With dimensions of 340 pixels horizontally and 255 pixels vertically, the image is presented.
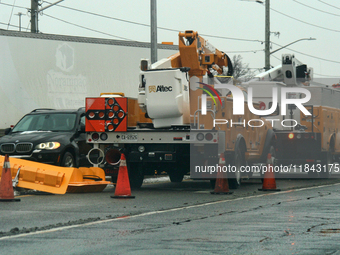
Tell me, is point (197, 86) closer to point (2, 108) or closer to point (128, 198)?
point (128, 198)

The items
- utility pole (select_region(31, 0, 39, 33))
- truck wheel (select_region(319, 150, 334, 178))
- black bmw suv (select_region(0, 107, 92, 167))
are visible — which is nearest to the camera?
black bmw suv (select_region(0, 107, 92, 167))

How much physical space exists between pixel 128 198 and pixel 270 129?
20.5 feet

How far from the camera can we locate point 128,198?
1275 centimetres

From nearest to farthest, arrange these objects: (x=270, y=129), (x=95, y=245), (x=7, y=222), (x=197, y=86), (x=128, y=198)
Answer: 1. (x=95, y=245)
2. (x=7, y=222)
3. (x=128, y=198)
4. (x=197, y=86)
5. (x=270, y=129)

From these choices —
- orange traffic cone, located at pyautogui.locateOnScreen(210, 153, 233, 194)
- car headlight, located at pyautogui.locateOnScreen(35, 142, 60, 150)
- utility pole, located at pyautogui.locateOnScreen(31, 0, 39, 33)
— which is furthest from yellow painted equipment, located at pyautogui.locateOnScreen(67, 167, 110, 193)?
utility pole, located at pyautogui.locateOnScreen(31, 0, 39, 33)

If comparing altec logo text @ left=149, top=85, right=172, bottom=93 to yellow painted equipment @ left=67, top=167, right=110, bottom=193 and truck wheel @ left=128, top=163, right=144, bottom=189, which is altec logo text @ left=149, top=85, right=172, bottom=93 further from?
yellow painted equipment @ left=67, top=167, right=110, bottom=193

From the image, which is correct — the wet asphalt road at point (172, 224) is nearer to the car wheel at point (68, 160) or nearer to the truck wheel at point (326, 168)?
the car wheel at point (68, 160)

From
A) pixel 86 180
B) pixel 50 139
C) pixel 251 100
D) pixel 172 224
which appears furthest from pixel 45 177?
pixel 251 100

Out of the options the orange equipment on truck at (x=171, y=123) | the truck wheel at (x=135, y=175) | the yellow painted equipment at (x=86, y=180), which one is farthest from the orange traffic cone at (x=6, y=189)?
the truck wheel at (x=135, y=175)

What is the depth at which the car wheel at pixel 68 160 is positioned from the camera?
1568 cm

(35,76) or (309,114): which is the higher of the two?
(35,76)

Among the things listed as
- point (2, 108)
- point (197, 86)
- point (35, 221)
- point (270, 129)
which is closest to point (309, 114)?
point (270, 129)

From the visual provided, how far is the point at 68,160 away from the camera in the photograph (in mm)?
15938

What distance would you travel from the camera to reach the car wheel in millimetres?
15680
